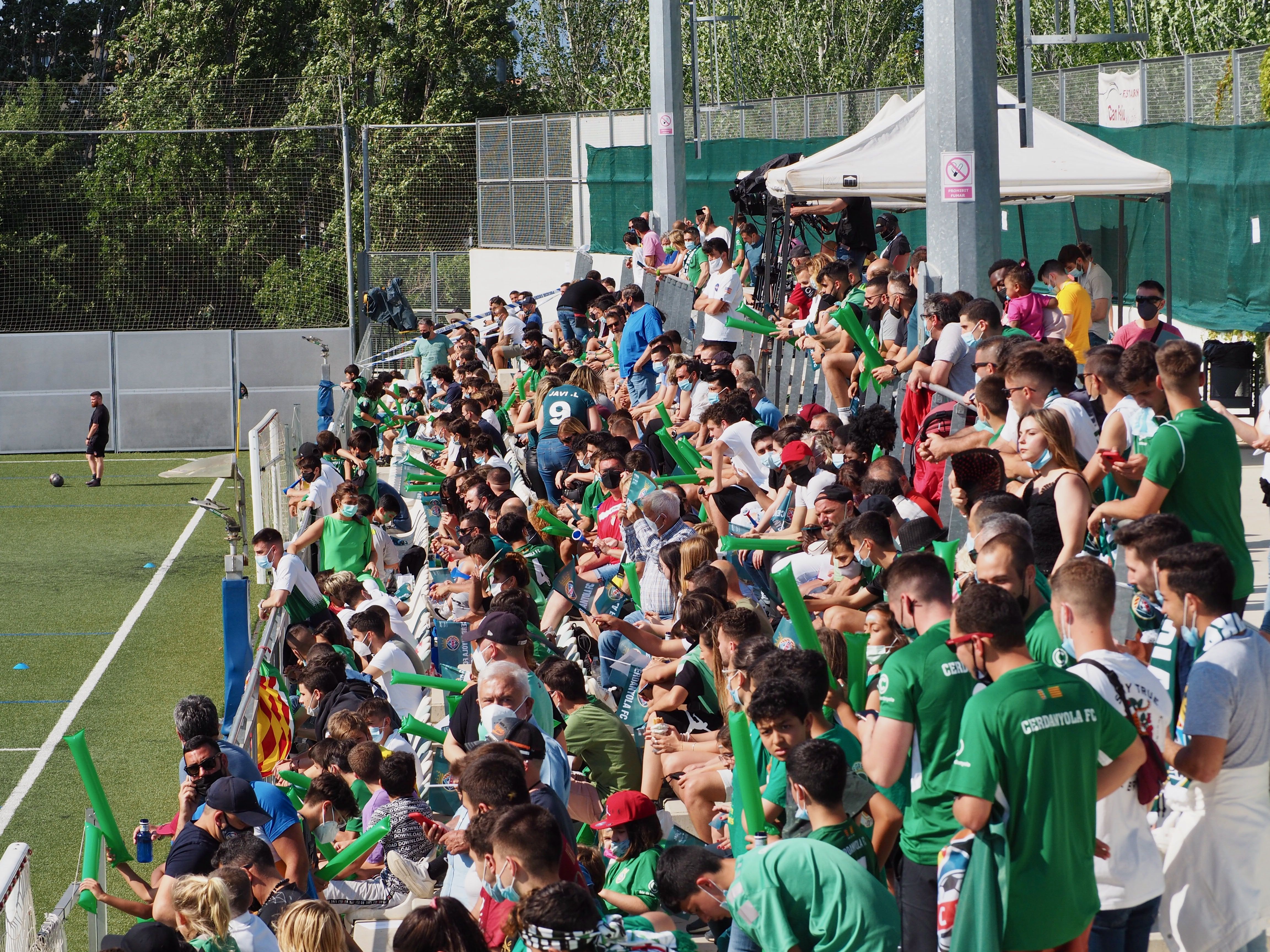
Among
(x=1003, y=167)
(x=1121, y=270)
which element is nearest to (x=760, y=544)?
(x=1003, y=167)

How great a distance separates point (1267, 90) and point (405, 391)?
473 inches

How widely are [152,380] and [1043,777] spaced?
32.8 meters

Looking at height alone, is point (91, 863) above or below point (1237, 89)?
below

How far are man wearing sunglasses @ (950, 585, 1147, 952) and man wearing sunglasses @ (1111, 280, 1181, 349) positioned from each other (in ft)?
24.2

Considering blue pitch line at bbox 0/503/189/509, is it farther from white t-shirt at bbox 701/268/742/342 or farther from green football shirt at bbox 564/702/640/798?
green football shirt at bbox 564/702/640/798

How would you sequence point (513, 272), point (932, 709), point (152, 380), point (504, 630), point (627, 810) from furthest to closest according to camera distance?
point (152, 380) < point (513, 272) < point (504, 630) < point (627, 810) < point (932, 709)

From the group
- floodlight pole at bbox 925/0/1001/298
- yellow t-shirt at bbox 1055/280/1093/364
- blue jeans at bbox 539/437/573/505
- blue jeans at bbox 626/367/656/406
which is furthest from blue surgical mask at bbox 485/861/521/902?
blue jeans at bbox 626/367/656/406

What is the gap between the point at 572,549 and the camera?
10.1 metres

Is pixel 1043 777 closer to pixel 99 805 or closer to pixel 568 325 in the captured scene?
pixel 99 805

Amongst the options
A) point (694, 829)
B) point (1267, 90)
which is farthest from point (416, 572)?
point (1267, 90)

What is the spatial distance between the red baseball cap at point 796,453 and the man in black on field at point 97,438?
23.1m

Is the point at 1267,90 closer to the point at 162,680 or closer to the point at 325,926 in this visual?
the point at 162,680

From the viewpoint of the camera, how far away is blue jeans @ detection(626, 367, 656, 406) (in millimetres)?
13664

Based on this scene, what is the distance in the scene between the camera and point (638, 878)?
5.11 metres
